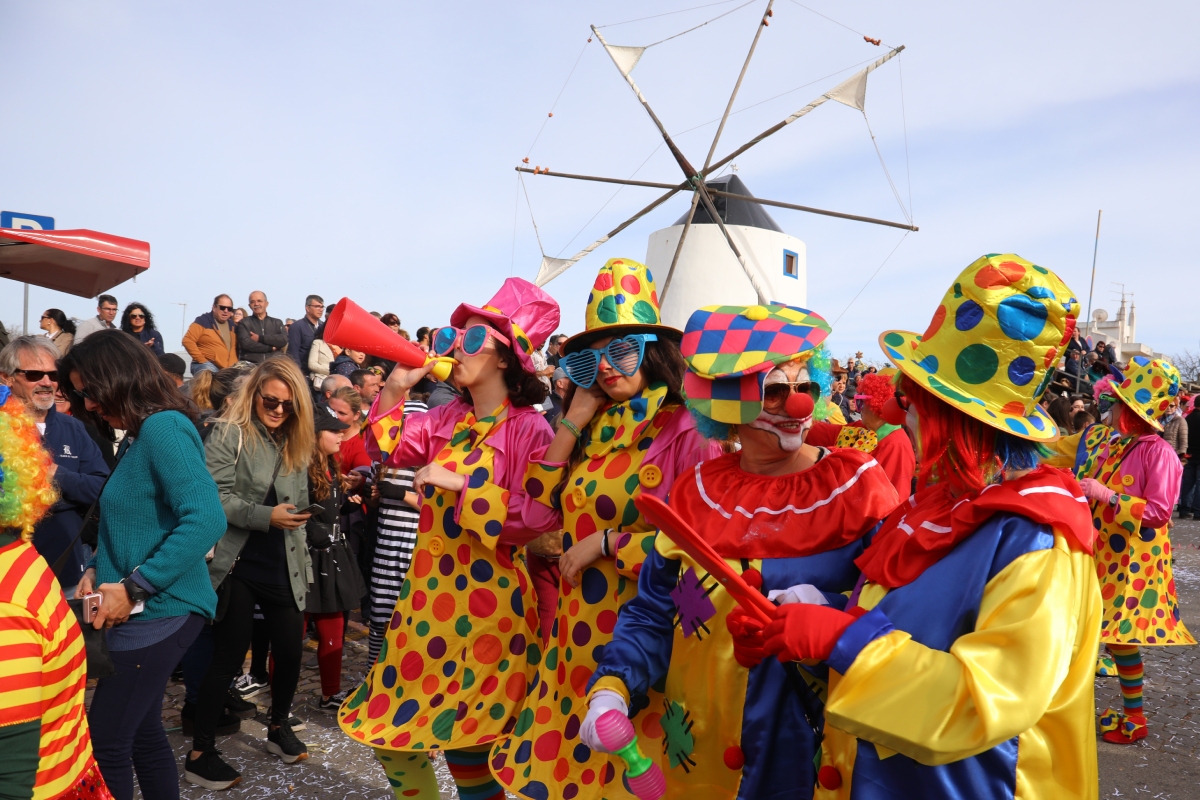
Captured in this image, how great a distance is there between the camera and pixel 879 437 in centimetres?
494

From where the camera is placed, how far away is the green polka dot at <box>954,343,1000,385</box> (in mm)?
1605

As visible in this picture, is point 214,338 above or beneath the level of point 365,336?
beneath

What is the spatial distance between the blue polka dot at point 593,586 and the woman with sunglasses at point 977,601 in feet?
3.67

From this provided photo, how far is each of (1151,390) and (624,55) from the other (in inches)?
810

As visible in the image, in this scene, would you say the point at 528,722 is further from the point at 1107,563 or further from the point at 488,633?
the point at 1107,563

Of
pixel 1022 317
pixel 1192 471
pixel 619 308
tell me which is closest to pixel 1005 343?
pixel 1022 317

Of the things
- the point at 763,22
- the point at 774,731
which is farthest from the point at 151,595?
the point at 763,22

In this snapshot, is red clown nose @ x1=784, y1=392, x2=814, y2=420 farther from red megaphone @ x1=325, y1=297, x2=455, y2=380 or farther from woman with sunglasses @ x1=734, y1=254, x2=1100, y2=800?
red megaphone @ x1=325, y1=297, x2=455, y2=380

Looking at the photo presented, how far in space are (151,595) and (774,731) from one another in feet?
6.83

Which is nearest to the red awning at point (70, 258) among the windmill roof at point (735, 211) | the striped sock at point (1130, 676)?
the striped sock at point (1130, 676)

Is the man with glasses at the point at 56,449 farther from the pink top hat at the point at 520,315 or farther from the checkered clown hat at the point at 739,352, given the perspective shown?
the checkered clown hat at the point at 739,352

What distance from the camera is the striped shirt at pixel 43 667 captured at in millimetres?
1834

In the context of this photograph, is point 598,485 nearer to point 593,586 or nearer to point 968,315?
point 593,586

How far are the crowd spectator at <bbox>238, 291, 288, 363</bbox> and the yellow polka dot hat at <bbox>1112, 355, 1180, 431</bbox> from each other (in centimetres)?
797
